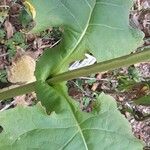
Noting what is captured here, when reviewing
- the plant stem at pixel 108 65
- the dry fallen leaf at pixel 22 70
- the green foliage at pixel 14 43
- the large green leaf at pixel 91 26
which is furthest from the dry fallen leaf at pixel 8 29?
the plant stem at pixel 108 65

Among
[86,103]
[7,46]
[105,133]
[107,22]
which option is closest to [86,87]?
[86,103]

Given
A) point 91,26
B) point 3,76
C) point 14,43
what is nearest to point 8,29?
point 14,43

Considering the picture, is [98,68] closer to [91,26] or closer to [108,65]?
[108,65]

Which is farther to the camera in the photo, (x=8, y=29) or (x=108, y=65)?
(x=8, y=29)

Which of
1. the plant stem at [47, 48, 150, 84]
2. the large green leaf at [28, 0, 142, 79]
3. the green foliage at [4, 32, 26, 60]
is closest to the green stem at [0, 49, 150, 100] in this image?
the plant stem at [47, 48, 150, 84]

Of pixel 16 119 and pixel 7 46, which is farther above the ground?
pixel 16 119

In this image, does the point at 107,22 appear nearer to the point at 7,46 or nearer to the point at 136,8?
the point at 7,46

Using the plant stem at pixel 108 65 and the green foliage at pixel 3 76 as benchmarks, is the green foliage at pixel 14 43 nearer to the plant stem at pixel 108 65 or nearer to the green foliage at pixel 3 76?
the green foliage at pixel 3 76
